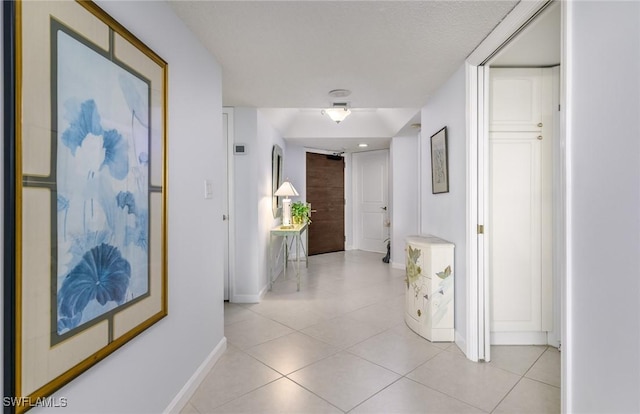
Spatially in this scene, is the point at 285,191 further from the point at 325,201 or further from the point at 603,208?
the point at 603,208

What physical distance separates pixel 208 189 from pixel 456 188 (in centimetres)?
191

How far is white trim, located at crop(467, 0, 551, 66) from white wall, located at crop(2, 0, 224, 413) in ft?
6.05

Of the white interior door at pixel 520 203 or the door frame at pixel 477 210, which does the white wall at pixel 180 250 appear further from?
the white interior door at pixel 520 203

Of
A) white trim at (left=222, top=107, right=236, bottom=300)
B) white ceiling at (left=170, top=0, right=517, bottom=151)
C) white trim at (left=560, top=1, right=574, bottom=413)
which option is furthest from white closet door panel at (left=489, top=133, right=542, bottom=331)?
white trim at (left=222, top=107, right=236, bottom=300)

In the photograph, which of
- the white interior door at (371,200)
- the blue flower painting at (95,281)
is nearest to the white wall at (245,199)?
the blue flower painting at (95,281)

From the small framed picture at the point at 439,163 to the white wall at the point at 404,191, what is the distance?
2.17 m

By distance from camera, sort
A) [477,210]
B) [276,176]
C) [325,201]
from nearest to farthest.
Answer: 1. [477,210]
2. [276,176]
3. [325,201]

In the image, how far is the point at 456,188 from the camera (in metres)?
2.67

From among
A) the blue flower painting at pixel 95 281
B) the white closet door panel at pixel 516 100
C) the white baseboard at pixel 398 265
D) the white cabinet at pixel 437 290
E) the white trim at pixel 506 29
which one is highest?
the white trim at pixel 506 29

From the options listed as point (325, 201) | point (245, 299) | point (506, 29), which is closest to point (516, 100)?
point (506, 29)

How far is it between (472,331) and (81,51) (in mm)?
2722

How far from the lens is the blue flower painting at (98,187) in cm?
104

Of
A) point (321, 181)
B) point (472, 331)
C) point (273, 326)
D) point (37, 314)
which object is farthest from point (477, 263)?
point (321, 181)

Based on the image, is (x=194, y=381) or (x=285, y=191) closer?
(x=194, y=381)
